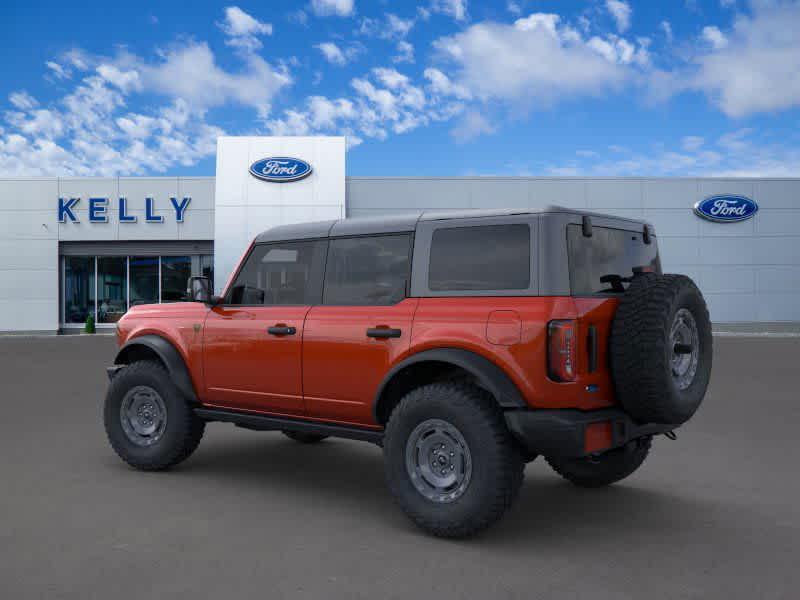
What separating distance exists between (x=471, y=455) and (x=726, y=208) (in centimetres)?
3013

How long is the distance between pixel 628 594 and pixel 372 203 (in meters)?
27.6

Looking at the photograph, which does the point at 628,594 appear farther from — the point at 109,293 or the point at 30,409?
Result: the point at 109,293

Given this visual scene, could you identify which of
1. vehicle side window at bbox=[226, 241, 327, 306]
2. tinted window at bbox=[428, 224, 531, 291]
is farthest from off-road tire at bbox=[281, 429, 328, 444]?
tinted window at bbox=[428, 224, 531, 291]

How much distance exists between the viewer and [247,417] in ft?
18.8

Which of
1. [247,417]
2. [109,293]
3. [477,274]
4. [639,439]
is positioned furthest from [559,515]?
[109,293]

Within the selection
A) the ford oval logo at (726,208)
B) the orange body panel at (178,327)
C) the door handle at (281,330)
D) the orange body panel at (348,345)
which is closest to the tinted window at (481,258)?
the orange body panel at (348,345)

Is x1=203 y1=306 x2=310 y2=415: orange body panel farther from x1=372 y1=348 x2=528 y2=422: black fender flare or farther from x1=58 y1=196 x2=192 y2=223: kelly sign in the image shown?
x1=58 y1=196 x2=192 y2=223: kelly sign

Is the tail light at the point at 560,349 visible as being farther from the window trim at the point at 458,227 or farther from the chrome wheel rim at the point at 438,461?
the chrome wheel rim at the point at 438,461

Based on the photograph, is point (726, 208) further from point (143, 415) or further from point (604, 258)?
point (143, 415)

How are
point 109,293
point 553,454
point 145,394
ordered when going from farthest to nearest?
1. point 109,293
2. point 145,394
3. point 553,454

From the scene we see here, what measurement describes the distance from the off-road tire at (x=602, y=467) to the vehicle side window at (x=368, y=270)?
68.3 inches

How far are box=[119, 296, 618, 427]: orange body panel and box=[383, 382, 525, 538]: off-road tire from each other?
0.26m

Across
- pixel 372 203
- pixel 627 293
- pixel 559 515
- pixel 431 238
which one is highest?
pixel 372 203

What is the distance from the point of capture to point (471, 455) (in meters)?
4.29
